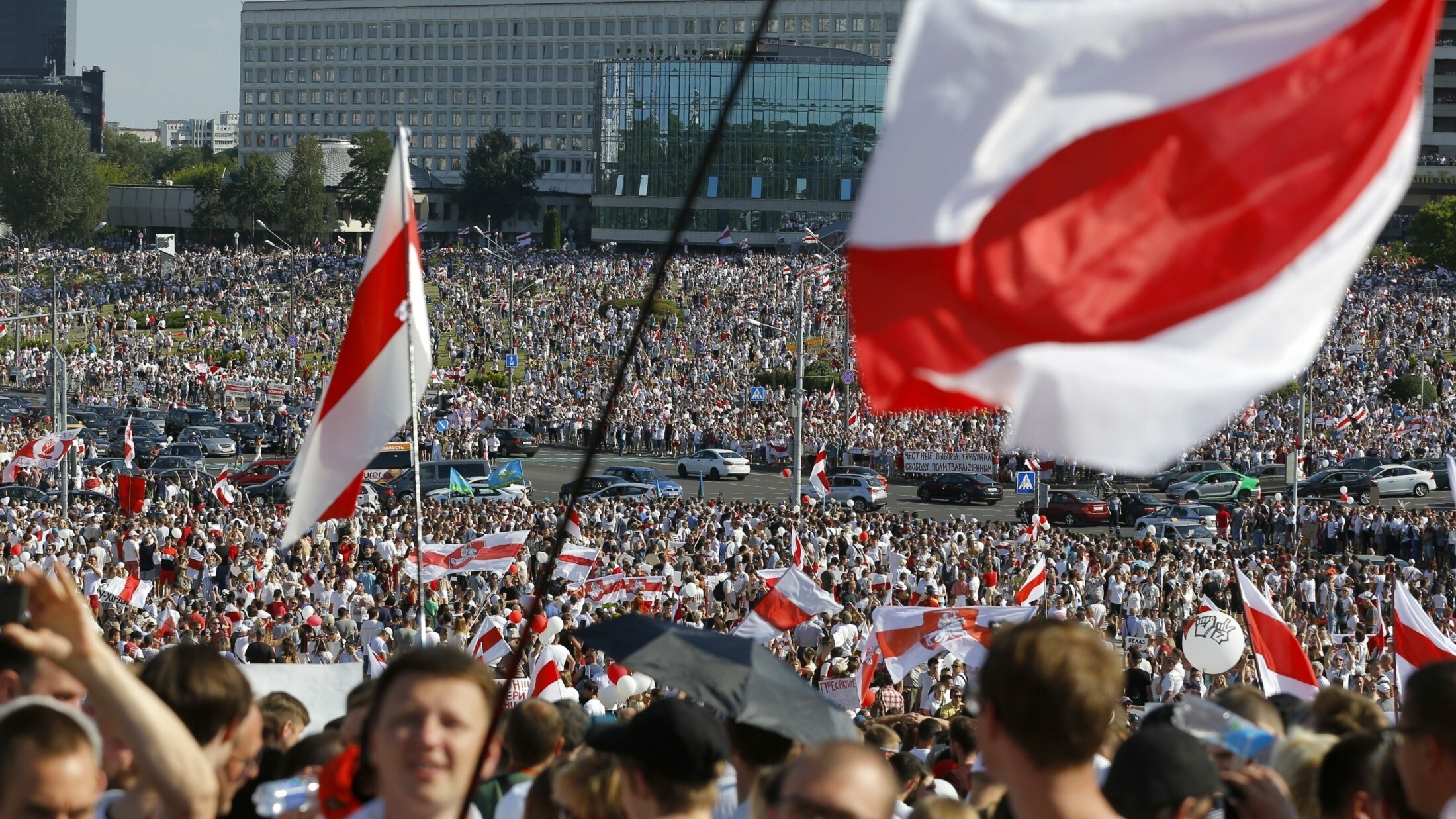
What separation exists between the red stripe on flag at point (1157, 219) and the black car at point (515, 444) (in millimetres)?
41573

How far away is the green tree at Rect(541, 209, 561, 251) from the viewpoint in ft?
347

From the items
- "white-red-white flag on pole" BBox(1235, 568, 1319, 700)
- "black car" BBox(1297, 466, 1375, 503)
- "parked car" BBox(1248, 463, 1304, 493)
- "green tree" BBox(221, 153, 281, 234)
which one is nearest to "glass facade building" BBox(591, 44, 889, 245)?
"green tree" BBox(221, 153, 281, 234)

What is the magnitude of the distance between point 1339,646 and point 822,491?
12525 mm

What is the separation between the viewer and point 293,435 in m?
42.7

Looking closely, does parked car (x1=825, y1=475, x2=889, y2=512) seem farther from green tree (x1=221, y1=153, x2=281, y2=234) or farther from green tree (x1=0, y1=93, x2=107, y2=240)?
green tree (x1=0, y1=93, x2=107, y2=240)

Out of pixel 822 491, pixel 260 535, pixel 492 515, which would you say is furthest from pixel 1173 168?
pixel 822 491

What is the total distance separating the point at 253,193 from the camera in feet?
316

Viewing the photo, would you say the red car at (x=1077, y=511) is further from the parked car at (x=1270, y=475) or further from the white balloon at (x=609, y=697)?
the white balloon at (x=609, y=697)

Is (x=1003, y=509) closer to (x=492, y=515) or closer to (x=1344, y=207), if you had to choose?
(x=492, y=515)

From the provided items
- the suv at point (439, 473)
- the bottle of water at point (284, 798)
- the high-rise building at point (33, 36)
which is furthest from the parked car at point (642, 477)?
the high-rise building at point (33, 36)

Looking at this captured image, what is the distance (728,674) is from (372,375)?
443 cm

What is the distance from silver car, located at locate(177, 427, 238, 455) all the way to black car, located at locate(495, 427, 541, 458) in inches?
266

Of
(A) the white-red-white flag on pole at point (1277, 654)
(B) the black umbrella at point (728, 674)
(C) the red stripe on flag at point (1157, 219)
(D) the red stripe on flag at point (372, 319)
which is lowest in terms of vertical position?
(A) the white-red-white flag on pole at point (1277, 654)

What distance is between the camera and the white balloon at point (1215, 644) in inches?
485
